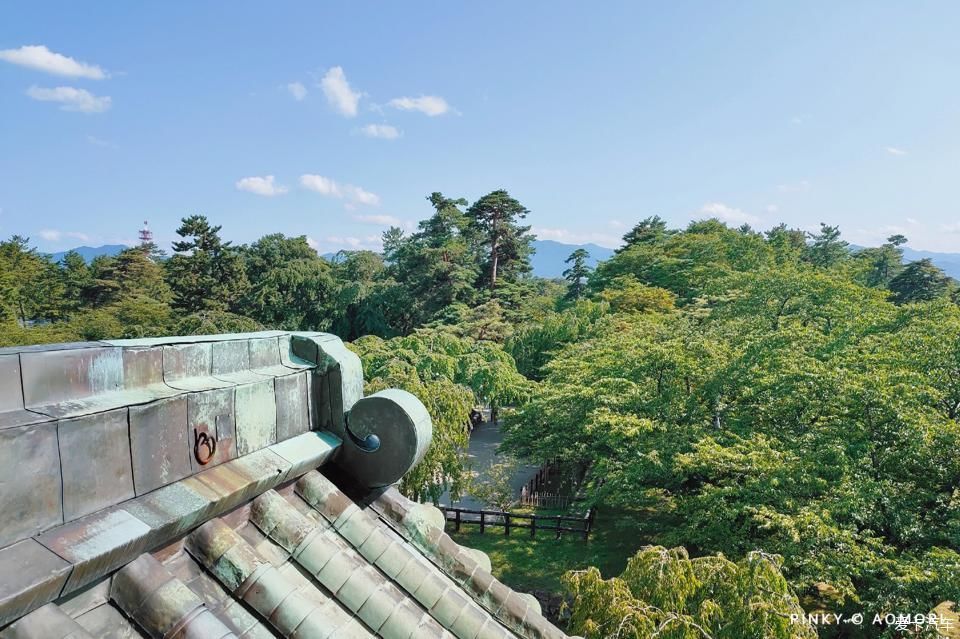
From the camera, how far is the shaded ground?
19844mm

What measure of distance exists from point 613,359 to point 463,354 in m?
9.55

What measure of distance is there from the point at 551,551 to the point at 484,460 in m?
8.93

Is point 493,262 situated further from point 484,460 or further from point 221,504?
point 221,504

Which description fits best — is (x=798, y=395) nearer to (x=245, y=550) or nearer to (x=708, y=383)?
(x=708, y=383)

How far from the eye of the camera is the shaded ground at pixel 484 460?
65.1 feet

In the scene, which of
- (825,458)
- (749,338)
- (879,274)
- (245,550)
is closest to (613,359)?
(749,338)

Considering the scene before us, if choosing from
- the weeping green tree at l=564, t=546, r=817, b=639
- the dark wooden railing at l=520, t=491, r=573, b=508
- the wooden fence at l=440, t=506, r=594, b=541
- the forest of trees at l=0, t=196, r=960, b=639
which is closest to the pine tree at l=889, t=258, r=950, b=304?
the forest of trees at l=0, t=196, r=960, b=639

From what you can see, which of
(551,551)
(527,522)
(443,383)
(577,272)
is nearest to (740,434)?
(551,551)

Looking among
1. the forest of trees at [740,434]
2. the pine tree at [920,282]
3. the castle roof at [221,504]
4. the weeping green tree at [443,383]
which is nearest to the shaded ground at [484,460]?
the weeping green tree at [443,383]

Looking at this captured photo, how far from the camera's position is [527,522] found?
17172mm

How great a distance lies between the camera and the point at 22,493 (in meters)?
1.90

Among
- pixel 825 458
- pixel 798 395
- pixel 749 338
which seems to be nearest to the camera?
pixel 825 458

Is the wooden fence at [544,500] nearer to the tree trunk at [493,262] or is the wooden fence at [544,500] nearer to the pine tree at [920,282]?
the tree trunk at [493,262]

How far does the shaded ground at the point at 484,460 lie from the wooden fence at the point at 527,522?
3.82 ft
